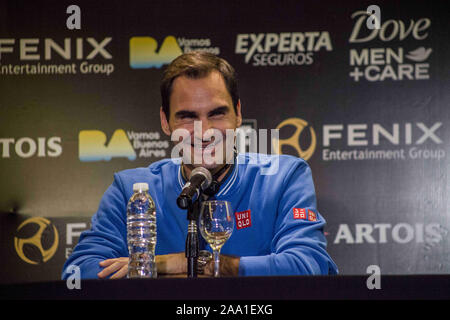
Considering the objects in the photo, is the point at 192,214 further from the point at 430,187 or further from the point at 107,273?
the point at 430,187

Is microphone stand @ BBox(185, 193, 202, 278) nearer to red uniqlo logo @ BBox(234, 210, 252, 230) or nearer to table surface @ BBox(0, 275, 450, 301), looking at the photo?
table surface @ BBox(0, 275, 450, 301)

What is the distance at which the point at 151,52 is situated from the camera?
333 centimetres

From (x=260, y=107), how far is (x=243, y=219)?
111 cm

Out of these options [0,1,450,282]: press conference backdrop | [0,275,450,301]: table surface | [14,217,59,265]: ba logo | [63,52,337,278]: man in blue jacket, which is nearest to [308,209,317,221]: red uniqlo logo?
[63,52,337,278]: man in blue jacket

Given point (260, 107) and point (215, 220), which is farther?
point (260, 107)

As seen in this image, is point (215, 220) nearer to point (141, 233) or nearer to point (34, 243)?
point (141, 233)

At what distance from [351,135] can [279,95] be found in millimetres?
499

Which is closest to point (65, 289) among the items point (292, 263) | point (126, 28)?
point (292, 263)

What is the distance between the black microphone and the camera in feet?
4.94

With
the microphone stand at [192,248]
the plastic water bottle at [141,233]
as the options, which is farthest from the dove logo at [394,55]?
the microphone stand at [192,248]

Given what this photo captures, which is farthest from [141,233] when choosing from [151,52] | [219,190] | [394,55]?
[394,55]

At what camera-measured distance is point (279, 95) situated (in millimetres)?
3301

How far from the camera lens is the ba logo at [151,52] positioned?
3316 mm

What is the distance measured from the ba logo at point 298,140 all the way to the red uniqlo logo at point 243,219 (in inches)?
38.1
